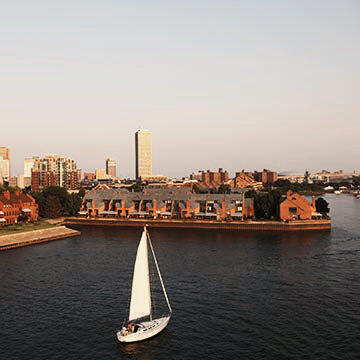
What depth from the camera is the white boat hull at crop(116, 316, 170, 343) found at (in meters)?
38.6

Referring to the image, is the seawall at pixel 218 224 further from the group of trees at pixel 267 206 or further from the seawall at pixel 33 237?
the seawall at pixel 33 237

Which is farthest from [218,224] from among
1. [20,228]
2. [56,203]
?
[56,203]

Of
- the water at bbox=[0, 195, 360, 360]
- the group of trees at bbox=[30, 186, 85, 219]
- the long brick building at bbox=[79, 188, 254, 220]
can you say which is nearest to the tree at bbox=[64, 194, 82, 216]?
the group of trees at bbox=[30, 186, 85, 219]

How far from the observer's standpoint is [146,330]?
39.8m

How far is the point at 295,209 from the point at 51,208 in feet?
230

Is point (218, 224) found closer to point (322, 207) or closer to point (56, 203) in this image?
point (322, 207)

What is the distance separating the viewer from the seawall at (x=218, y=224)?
106312 mm

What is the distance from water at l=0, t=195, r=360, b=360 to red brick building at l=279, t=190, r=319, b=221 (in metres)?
25.7

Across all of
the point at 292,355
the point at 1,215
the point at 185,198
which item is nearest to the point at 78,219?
the point at 1,215

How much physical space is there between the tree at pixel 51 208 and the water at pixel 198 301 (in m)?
42.9

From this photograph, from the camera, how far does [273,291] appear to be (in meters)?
52.8

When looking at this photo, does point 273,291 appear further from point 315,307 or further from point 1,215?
point 1,215

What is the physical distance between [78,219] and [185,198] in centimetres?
3196

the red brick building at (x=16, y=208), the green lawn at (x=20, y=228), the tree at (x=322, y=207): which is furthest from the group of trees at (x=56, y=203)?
the tree at (x=322, y=207)
